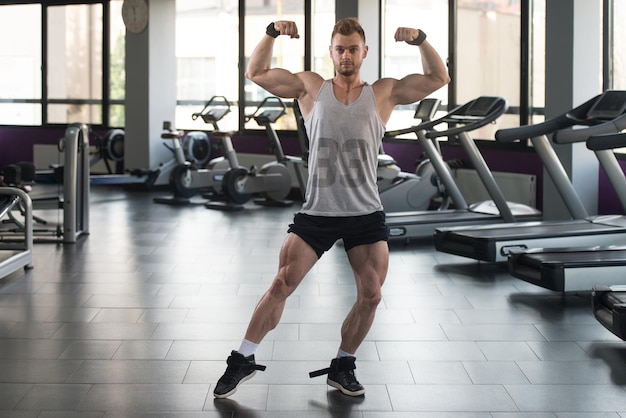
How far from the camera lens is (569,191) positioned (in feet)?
20.6

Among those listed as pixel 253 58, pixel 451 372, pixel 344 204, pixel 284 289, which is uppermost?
pixel 253 58

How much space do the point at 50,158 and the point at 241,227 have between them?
563 cm

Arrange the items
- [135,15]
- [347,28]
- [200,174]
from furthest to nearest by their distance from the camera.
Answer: [135,15] → [200,174] → [347,28]

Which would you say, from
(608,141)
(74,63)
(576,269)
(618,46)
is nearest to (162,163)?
(74,63)

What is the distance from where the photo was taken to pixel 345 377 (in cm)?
340

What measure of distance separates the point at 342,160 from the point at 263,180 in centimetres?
669

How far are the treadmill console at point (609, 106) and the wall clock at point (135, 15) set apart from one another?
7.02 meters

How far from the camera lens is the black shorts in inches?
127

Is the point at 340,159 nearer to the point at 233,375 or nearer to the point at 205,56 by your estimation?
the point at 233,375

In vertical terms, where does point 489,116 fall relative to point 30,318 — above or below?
above

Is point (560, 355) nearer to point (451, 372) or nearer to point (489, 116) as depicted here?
point (451, 372)

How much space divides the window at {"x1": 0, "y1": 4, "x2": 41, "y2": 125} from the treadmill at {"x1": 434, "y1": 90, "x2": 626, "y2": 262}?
8697 millimetres

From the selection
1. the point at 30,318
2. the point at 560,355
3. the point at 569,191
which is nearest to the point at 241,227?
the point at 569,191

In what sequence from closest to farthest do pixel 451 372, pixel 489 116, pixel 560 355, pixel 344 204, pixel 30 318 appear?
pixel 344 204
pixel 451 372
pixel 560 355
pixel 30 318
pixel 489 116
